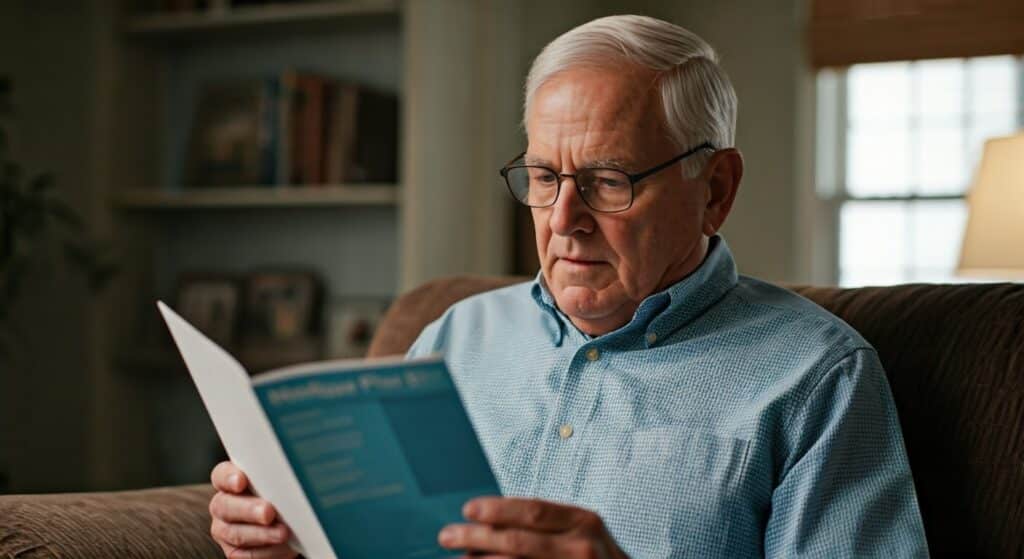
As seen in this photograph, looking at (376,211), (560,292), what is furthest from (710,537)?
(376,211)

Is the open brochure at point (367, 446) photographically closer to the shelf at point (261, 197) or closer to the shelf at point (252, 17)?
the shelf at point (261, 197)

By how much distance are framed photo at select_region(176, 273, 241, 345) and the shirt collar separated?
205cm

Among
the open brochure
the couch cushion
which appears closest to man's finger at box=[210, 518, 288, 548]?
the open brochure

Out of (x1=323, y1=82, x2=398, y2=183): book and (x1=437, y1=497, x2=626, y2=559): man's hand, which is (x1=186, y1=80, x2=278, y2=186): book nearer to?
(x1=323, y1=82, x2=398, y2=183): book

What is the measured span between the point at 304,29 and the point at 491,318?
203 centimetres

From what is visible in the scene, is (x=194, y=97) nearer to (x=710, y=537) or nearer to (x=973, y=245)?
(x=973, y=245)

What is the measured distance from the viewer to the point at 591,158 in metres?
1.39

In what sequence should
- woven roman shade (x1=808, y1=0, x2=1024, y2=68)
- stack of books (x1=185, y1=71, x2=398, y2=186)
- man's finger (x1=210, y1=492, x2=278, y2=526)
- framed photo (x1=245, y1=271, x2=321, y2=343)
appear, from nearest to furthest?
man's finger (x1=210, y1=492, x2=278, y2=526), stack of books (x1=185, y1=71, x2=398, y2=186), framed photo (x1=245, y1=271, x2=321, y2=343), woven roman shade (x1=808, y1=0, x2=1024, y2=68)

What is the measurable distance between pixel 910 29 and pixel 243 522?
304 cm

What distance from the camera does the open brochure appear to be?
0.90 metres

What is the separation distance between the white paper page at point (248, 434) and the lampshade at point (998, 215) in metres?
1.84

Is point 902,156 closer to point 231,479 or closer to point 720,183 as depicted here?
point 720,183

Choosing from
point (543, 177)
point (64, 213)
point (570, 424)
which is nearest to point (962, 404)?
point (570, 424)

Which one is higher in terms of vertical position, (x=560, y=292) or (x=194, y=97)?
(x=194, y=97)
